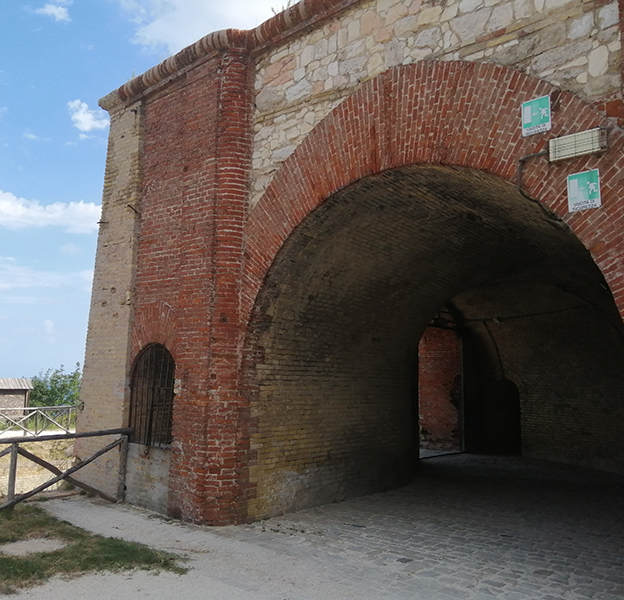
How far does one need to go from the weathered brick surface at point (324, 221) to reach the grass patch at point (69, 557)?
1.20m

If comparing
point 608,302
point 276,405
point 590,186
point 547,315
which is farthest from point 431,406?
point 590,186

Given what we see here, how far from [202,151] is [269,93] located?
1214 mm

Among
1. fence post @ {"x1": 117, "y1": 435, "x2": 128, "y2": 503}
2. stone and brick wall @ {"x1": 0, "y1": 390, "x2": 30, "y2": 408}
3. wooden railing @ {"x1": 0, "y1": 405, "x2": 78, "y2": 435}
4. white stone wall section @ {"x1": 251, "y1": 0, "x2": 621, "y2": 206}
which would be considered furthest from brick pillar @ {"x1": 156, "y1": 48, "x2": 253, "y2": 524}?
stone and brick wall @ {"x1": 0, "y1": 390, "x2": 30, "y2": 408}

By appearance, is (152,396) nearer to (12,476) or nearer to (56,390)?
(12,476)

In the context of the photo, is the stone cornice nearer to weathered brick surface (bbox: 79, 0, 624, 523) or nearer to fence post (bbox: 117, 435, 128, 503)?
weathered brick surface (bbox: 79, 0, 624, 523)

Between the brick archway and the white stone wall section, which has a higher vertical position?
the white stone wall section

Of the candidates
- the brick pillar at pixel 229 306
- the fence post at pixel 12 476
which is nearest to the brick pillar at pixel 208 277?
the brick pillar at pixel 229 306

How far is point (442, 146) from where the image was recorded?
17.9 feet

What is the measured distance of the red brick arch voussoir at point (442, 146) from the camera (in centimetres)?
446

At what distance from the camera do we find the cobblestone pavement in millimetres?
4980

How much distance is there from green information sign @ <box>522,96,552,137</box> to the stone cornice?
9.17 ft

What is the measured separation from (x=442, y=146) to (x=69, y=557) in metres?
5.46

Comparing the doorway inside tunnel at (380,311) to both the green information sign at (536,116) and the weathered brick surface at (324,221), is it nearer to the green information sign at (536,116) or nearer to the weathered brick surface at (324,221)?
the weathered brick surface at (324,221)

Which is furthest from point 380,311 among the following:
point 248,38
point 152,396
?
point 248,38
